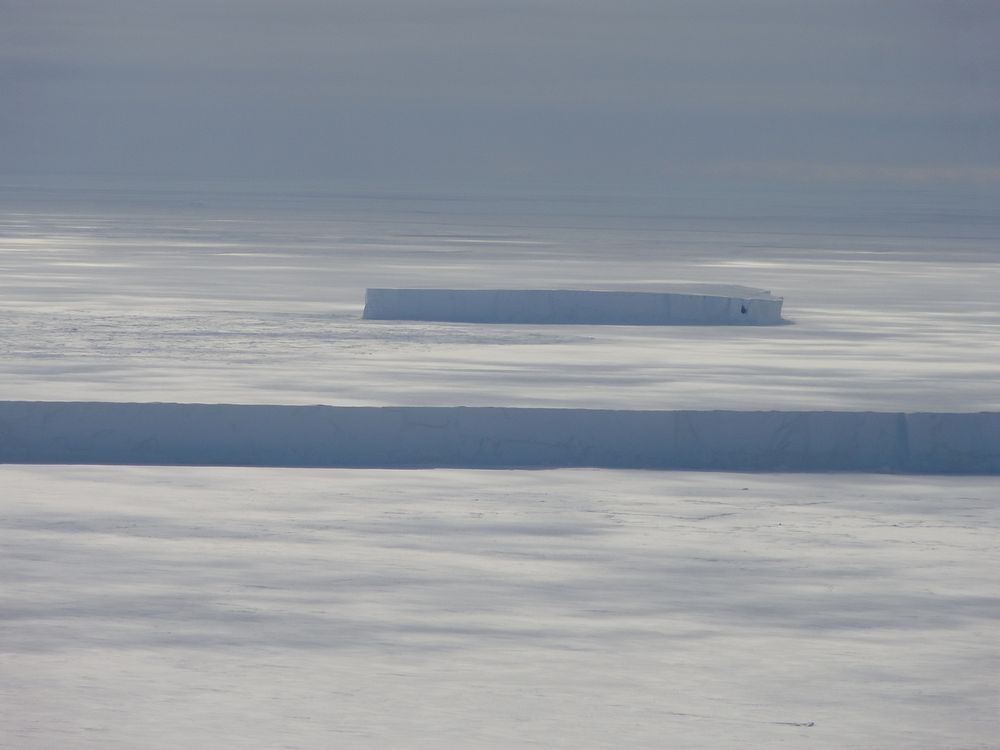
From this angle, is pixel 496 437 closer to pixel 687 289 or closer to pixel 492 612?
pixel 492 612

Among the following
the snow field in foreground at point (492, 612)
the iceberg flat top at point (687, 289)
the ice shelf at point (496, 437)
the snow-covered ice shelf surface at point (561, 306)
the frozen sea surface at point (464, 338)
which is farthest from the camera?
the iceberg flat top at point (687, 289)

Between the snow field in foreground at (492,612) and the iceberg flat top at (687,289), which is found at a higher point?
the snow field in foreground at (492,612)

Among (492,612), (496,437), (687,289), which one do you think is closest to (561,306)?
(687,289)

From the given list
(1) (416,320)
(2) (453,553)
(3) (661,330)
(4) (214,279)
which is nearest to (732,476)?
(2) (453,553)

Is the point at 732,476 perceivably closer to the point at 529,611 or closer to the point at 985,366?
the point at 529,611

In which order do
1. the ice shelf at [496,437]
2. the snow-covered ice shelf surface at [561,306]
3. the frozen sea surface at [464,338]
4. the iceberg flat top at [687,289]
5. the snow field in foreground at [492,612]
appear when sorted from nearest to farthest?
1. the snow field in foreground at [492,612]
2. the ice shelf at [496,437]
3. the frozen sea surface at [464,338]
4. the snow-covered ice shelf surface at [561,306]
5. the iceberg flat top at [687,289]

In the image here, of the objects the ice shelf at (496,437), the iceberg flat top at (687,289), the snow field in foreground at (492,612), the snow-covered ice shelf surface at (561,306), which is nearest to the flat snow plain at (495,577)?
the snow field in foreground at (492,612)

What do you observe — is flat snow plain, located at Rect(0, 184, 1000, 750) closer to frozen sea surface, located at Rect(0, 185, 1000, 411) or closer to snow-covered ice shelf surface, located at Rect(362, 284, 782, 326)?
frozen sea surface, located at Rect(0, 185, 1000, 411)

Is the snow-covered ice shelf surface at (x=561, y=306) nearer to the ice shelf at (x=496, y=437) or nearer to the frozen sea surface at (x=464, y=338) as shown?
the frozen sea surface at (x=464, y=338)
